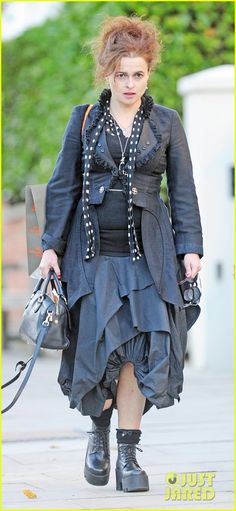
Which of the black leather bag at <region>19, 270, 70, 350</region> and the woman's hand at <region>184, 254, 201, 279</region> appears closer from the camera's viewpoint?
the black leather bag at <region>19, 270, 70, 350</region>

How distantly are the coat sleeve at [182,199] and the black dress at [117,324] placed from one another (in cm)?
19

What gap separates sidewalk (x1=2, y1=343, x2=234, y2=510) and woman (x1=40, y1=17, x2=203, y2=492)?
229mm

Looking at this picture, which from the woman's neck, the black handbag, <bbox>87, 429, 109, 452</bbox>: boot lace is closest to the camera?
the black handbag

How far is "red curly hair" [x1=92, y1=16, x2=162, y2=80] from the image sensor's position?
5.41m

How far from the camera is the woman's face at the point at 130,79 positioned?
5.41m

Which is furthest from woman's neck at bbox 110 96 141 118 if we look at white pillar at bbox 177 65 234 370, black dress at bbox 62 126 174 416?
white pillar at bbox 177 65 234 370

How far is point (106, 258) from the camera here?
17.9 feet

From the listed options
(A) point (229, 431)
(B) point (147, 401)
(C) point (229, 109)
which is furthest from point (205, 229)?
(B) point (147, 401)

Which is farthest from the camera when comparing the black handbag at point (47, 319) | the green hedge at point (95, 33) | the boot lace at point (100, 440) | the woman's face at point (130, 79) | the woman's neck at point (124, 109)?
the green hedge at point (95, 33)

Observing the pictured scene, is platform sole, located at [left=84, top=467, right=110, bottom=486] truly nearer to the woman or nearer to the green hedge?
Result: the woman

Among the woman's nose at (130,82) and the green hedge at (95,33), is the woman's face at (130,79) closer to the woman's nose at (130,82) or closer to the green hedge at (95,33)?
the woman's nose at (130,82)

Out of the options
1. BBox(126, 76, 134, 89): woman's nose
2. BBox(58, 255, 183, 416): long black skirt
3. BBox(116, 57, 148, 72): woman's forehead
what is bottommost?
BBox(58, 255, 183, 416): long black skirt

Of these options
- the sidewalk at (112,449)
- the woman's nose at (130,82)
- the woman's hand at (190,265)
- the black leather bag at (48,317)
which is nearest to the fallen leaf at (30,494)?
the sidewalk at (112,449)

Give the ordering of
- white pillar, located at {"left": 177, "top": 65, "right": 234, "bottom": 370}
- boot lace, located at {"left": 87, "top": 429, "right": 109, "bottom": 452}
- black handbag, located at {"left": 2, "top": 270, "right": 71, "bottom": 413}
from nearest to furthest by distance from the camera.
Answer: black handbag, located at {"left": 2, "top": 270, "right": 71, "bottom": 413}, boot lace, located at {"left": 87, "top": 429, "right": 109, "bottom": 452}, white pillar, located at {"left": 177, "top": 65, "right": 234, "bottom": 370}
